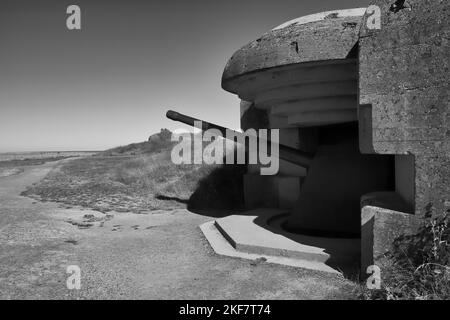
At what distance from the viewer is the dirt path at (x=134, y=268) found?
330 cm

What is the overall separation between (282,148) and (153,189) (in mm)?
5663

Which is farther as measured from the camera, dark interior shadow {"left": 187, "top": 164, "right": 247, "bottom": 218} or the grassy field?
the grassy field

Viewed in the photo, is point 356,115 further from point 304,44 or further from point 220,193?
point 220,193

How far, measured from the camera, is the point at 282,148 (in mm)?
5773

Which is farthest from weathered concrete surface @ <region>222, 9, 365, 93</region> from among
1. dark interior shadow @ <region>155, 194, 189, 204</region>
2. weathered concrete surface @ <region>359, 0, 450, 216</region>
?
dark interior shadow @ <region>155, 194, 189, 204</region>

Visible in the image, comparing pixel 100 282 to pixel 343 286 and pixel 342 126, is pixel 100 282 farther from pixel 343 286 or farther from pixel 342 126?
pixel 342 126

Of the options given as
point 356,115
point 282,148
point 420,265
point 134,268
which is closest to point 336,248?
point 420,265

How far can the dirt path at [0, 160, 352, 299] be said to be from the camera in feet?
10.8

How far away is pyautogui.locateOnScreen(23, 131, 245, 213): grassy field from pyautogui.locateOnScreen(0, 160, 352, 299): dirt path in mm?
2332

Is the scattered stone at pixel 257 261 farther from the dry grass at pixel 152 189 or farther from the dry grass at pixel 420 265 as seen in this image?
the dry grass at pixel 152 189

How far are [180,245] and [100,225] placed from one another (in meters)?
2.06

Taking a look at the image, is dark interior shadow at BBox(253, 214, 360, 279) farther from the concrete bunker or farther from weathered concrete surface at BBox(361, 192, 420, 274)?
weathered concrete surface at BBox(361, 192, 420, 274)

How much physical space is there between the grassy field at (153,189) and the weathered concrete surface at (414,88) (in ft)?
18.8
